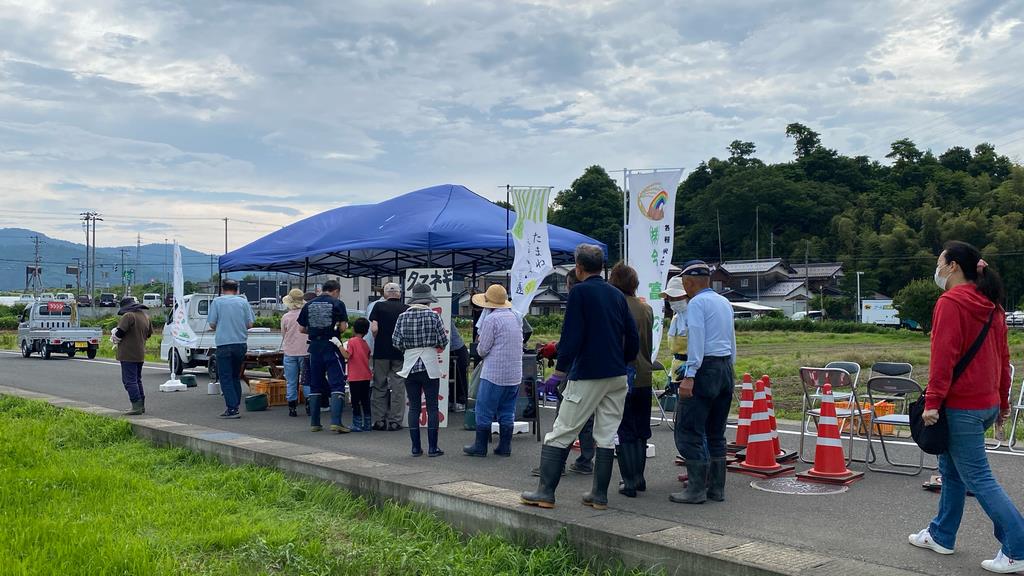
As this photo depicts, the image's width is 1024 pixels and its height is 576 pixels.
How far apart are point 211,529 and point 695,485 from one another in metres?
3.32

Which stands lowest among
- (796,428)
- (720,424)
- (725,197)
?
(796,428)

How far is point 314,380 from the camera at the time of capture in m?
9.80

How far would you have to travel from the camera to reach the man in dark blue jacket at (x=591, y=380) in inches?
211

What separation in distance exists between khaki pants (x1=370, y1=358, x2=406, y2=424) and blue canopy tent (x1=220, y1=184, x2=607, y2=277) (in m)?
1.98

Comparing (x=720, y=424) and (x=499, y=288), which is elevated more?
(x=499, y=288)

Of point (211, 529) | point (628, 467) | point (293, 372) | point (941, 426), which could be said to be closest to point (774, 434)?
point (628, 467)

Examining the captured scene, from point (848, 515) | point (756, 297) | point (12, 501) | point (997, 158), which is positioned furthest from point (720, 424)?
point (997, 158)

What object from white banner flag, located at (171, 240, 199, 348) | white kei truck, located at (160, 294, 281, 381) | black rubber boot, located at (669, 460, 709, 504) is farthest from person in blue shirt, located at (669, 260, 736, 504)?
white kei truck, located at (160, 294, 281, 381)

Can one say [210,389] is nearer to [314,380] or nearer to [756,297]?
[314,380]

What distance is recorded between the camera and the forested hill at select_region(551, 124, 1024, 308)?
61625mm

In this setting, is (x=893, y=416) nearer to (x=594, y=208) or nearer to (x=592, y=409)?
(x=592, y=409)

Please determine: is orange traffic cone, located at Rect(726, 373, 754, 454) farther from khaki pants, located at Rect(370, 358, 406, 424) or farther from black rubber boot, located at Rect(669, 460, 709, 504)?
khaki pants, located at Rect(370, 358, 406, 424)

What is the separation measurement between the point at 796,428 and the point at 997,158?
242 feet

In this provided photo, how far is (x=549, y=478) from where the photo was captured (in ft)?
17.5
